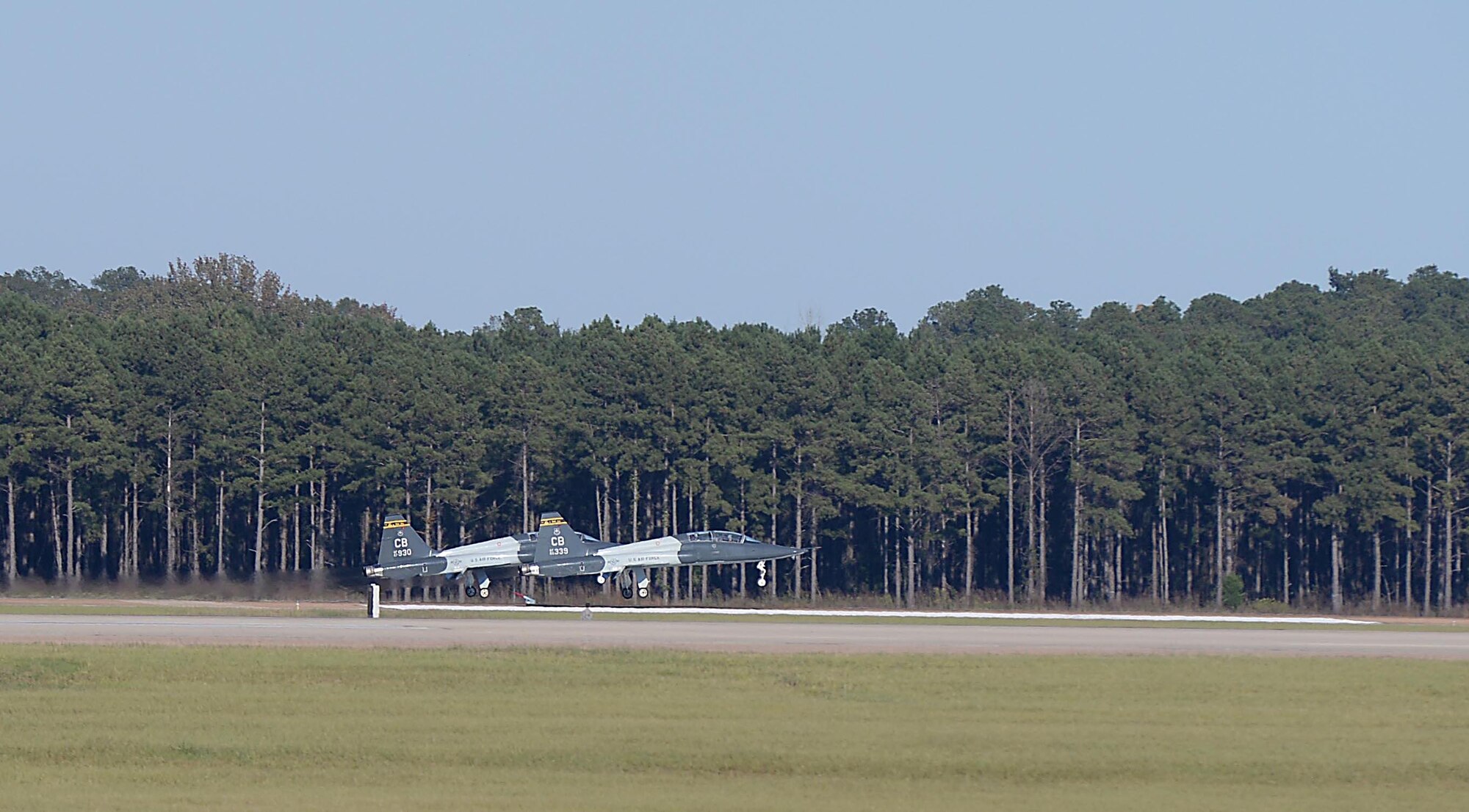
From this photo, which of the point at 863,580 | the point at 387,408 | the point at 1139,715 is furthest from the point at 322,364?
the point at 1139,715

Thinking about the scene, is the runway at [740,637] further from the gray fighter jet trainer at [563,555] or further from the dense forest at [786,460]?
the dense forest at [786,460]

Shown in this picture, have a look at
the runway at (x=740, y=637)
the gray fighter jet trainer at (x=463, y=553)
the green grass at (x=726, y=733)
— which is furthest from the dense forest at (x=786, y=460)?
the green grass at (x=726, y=733)

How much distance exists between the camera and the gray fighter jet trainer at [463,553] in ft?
182

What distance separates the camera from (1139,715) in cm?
2197

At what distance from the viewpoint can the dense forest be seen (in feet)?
221

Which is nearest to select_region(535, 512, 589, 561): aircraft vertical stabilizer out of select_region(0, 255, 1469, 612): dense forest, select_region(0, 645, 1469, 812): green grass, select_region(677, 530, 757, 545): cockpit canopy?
select_region(677, 530, 757, 545): cockpit canopy

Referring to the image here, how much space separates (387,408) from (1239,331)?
204 ft

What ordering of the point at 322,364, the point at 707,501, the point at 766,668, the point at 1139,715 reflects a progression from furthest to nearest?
the point at 322,364 → the point at 707,501 → the point at 766,668 → the point at 1139,715

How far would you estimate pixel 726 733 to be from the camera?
20.3 meters

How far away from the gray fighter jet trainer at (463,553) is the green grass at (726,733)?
2706 cm

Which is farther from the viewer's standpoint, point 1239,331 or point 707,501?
point 1239,331

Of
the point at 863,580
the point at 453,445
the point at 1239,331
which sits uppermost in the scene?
the point at 1239,331

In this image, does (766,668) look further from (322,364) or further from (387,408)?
(322,364)

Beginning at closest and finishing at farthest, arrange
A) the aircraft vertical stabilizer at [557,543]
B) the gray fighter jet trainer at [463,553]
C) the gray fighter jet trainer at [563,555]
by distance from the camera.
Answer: the gray fighter jet trainer at [563,555] < the aircraft vertical stabilizer at [557,543] < the gray fighter jet trainer at [463,553]
